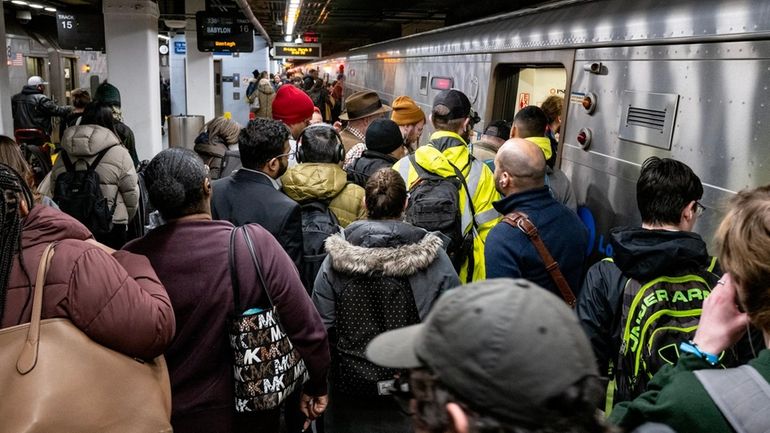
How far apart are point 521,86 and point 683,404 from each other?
19.4ft

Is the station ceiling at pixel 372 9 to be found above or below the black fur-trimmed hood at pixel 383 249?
above

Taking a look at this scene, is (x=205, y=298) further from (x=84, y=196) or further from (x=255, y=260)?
(x=84, y=196)

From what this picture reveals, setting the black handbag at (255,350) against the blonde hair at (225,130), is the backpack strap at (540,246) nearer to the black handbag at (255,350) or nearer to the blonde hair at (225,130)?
the black handbag at (255,350)

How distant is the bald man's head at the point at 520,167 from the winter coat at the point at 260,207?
1.01 meters

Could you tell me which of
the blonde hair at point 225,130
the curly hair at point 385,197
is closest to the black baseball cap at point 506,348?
the curly hair at point 385,197

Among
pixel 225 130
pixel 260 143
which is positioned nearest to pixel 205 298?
pixel 260 143

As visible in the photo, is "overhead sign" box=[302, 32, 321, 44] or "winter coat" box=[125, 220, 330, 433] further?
"overhead sign" box=[302, 32, 321, 44]

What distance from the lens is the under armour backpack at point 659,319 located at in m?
2.04

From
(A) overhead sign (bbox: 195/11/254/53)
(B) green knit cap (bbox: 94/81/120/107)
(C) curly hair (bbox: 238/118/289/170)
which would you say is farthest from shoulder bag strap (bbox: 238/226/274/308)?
(A) overhead sign (bbox: 195/11/254/53)

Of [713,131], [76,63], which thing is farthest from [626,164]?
[76,63]

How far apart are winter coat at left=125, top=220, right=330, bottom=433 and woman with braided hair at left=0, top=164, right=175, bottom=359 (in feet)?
0.95

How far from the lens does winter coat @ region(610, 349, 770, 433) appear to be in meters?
1.25

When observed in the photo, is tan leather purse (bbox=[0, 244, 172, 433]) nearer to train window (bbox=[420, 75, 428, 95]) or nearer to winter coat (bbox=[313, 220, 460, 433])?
winter coat (bbox=[313, 220, 460, 433])

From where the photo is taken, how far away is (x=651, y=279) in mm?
2117
